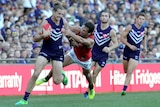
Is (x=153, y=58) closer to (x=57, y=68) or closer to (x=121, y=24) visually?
(x=121, y=24)

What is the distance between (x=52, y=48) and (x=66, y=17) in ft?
32.7

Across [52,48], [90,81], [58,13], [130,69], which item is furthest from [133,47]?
[58,13]

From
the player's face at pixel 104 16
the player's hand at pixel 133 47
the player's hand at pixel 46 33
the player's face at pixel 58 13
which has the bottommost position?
the player's hand at pixel 46 33

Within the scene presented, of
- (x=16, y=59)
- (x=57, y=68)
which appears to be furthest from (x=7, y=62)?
(x=57, y=68)

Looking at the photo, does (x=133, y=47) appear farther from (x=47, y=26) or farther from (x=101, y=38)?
(x=47, y=26)

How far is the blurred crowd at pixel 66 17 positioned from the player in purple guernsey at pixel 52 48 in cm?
536

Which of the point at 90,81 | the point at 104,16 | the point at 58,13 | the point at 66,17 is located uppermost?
the point at 66,17

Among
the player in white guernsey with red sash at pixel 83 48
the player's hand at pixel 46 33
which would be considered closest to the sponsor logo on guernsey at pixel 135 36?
the player in white guernsey with red sash at pixel 83 48

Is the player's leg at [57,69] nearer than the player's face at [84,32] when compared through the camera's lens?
Yes

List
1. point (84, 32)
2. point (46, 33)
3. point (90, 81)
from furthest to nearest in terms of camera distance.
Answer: point (90, 81) → point (84, 32) → point (46, 33)

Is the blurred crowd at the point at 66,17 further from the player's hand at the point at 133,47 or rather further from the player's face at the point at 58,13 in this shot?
the player's face at the point at 58,13

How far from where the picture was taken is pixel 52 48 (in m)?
17.1

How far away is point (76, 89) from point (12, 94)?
2.78 meters

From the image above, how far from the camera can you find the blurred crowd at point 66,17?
23.7 meters
